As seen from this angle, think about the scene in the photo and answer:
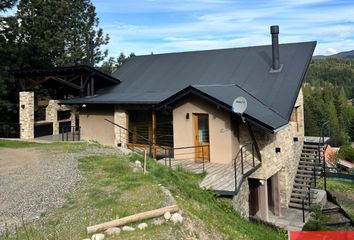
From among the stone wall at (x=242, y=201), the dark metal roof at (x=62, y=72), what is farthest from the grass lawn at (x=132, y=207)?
the dark metal roof at (x=62, y=72)

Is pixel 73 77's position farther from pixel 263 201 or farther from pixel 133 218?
pixel 133 218

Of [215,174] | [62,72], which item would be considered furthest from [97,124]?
[215,174]

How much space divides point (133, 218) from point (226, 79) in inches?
465

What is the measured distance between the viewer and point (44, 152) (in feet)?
44.0

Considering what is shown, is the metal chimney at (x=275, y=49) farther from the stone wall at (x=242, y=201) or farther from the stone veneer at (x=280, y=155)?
the stone wall at (x=242, y=201)

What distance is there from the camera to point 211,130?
42.4 feet

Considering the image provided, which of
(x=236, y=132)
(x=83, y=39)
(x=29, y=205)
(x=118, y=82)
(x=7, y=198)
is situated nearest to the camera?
(x=29, y=205)

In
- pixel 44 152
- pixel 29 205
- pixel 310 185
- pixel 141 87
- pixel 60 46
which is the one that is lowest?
pixel 310 185

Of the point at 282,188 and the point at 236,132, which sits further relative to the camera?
the point at 282,188

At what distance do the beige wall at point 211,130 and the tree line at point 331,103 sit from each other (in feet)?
56.5

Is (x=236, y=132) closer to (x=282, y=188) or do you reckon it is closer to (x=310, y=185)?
(x=282, y=188)

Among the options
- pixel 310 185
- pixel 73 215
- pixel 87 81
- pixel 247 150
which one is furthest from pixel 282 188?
pixel 87 81

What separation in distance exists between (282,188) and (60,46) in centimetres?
2409

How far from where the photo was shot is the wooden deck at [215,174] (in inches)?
393
